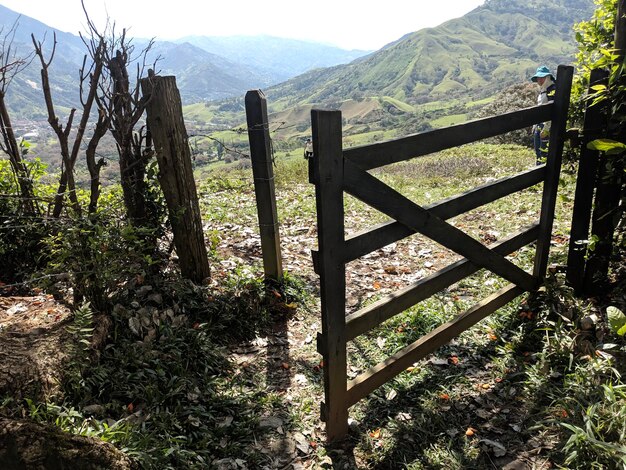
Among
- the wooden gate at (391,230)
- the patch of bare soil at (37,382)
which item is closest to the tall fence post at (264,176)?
the wooden gate at (391,230)

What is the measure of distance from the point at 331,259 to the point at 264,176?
2271 millimetres

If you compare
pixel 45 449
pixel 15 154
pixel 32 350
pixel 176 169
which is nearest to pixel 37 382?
pixel 32 350

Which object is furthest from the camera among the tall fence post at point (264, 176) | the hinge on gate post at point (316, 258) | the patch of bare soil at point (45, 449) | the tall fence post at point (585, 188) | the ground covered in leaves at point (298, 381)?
the tall fence post at point (264, 176)

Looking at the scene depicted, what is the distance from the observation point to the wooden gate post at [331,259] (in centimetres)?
249

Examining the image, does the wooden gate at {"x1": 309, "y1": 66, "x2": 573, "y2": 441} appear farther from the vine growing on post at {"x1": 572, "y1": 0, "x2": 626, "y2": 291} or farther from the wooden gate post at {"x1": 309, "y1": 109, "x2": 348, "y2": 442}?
the vine growing on post at {"x1": 572, "y1": 0, "x2": 626, "y2": 291}

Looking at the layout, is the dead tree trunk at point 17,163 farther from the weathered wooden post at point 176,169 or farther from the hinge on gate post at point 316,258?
the hinge on gate post at point 316,258

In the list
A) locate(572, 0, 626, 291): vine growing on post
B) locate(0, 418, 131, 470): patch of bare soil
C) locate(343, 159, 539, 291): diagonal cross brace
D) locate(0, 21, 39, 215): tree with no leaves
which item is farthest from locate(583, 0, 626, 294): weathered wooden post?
locate(0, 21, 39, 215): tree with no leaves

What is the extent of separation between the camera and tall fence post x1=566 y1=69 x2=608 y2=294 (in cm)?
370

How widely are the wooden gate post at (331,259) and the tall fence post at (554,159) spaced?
8.23 feet

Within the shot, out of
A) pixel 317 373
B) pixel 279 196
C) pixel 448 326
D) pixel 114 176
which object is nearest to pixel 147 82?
pixel 114 176

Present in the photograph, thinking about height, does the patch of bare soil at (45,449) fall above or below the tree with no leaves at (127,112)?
below

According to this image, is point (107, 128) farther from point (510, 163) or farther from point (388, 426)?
point (510, 163)

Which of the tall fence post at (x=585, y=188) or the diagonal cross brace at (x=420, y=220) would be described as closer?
the diagonal cross brace at (x=420, y=220)

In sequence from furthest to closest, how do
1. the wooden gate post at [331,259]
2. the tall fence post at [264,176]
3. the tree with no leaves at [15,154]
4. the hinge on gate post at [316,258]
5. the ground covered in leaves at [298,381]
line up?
the tree with no leaves at [15,154], the tall fence post at [264,176], the ground covered in leaves at [298,381], the hinge on gate post at [316,258], the wooden gate post at [331,259]
